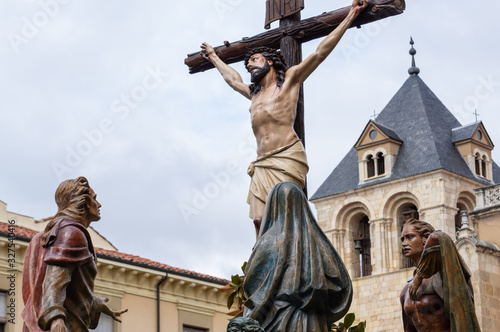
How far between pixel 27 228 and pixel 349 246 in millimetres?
42291

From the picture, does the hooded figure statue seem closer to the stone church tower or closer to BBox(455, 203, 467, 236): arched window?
the stone church tower


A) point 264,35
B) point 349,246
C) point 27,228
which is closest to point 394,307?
point 349,246

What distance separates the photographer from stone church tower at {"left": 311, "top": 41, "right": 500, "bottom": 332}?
2854 inches

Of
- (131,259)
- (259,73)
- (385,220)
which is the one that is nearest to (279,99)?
(259,73)

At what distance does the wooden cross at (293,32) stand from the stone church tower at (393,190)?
58.1 meters

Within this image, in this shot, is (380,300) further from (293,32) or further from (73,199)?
(73,199)

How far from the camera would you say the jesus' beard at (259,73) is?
1073cm

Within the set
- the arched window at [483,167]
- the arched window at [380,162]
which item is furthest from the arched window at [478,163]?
the arched window at [380,162]

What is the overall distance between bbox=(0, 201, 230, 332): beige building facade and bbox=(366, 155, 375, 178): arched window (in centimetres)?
3737

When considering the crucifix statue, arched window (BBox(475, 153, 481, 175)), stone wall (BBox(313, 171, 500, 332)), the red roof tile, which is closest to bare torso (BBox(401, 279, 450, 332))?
the crucifix statue

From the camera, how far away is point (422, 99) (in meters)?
80.6

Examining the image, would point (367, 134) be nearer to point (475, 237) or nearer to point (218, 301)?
point (475, 237)

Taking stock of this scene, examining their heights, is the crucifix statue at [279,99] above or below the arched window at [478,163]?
below

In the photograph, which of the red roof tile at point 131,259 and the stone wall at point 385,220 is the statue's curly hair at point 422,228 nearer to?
the red roof tile at point 131,259
